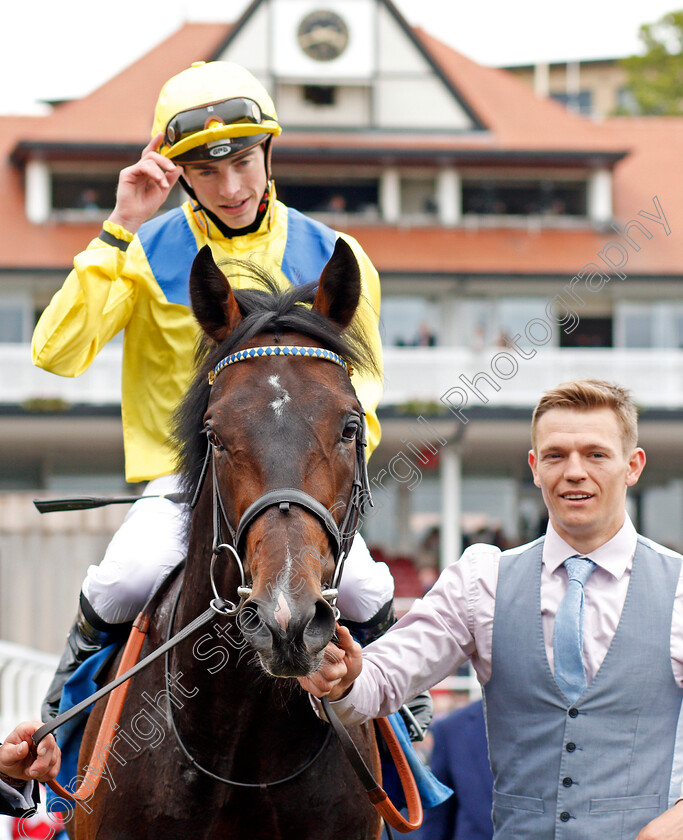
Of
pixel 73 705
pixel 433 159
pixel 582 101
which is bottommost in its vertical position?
pixel 73 705

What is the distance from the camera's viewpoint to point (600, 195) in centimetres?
2453

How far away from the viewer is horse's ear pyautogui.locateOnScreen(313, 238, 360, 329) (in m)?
2.72

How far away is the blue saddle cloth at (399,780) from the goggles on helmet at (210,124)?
1.76 m

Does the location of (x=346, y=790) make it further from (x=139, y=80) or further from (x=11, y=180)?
(x=139, y=80)

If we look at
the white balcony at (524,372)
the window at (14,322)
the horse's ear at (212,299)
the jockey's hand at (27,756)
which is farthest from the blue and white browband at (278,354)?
the window at (14,322)

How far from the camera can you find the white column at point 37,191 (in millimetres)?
23875

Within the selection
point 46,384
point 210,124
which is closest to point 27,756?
point 210,124

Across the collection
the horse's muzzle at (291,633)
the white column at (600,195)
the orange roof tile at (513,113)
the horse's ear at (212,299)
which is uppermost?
the orange roof tile at (513,113)

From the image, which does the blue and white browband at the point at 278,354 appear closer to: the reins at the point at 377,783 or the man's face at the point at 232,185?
the reins at the point at 377,783

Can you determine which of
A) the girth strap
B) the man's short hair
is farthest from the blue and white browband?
the man's short hair

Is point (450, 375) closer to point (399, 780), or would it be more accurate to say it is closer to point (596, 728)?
point (399, 780)

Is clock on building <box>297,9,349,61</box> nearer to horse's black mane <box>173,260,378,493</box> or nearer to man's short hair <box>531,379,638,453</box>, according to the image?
horse's black mane <box>173,260,378,493</box>

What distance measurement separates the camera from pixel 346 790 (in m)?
2.86

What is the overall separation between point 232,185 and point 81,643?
4.64 feet
